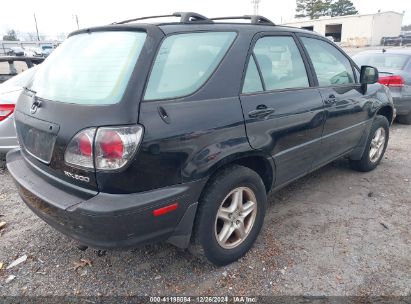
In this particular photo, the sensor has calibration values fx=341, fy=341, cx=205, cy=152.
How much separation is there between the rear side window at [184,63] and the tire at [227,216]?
679 millimetres

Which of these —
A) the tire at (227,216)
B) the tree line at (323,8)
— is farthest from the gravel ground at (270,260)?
the tree line at (323,8)

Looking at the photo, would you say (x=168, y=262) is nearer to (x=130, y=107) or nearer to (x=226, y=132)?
(x=226, y=132)

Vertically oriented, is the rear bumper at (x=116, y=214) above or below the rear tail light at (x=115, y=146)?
below

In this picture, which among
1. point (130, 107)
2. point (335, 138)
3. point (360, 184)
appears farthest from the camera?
point (360, 184)

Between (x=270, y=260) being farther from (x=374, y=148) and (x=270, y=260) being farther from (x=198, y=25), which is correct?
(x=374, y=148)

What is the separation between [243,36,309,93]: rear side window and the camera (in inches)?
107

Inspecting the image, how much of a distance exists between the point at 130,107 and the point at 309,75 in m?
1.96

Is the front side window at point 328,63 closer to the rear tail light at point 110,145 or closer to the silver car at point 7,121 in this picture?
the rear tail light at point 110,145

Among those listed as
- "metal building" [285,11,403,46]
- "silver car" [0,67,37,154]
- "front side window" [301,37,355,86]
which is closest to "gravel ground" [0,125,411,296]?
"silver car" [0,67,37,154]

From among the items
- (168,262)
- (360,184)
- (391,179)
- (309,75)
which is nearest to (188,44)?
(309,75)

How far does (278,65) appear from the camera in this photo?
9.69ft

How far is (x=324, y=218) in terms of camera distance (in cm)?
336

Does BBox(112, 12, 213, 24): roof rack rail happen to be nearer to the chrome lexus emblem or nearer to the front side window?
the chrome lexus emblem

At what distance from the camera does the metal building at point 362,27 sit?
53.2 metres
